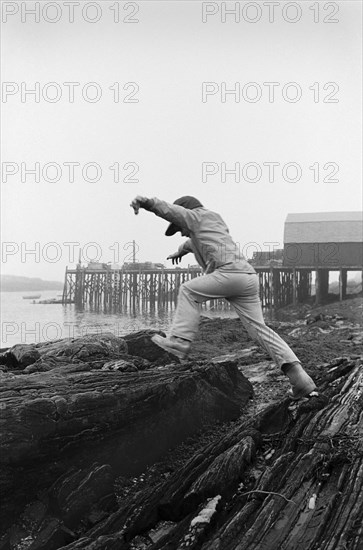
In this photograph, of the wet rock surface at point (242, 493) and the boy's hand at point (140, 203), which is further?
the boy's hand at point (140, 203)

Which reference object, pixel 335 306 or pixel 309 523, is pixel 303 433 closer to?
pixel 309 523

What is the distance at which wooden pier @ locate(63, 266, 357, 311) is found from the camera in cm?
3541

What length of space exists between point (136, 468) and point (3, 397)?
117 cm

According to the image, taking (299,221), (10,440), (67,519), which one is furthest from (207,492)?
(299,221)

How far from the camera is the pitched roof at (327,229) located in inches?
1372

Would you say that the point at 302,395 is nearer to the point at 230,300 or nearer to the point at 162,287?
the point at 230,300

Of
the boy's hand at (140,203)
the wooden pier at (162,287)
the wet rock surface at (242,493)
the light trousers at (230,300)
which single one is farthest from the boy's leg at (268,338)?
the wooden pier at (162,287)

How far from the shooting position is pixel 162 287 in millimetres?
39844

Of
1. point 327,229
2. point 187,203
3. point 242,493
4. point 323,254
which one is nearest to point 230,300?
point 187,203

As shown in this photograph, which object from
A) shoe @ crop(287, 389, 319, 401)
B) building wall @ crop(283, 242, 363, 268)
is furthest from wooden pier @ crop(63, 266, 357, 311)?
shoe @ crop(287, 389, 319, 401)

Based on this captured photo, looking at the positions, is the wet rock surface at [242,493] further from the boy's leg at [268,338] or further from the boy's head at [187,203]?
the boy's head at [187,203]

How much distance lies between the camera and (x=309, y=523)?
2385 millimetres

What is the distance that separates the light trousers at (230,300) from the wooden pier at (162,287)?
29645 millimetres

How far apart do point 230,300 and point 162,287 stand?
35447mm
